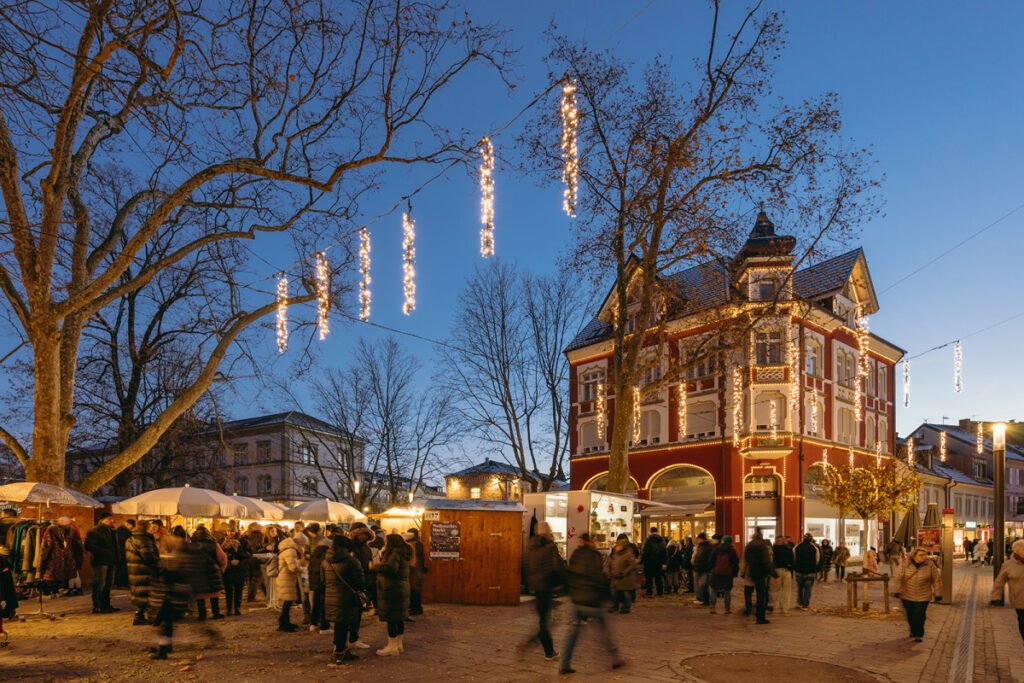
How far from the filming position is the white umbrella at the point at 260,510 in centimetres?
2122

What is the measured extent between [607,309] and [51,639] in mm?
32245

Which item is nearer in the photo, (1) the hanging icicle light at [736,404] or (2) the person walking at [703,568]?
(2) the person walking at [703,568]

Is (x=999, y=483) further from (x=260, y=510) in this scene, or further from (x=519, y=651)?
(x=260, y=510)

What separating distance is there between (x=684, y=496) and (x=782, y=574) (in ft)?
73.0

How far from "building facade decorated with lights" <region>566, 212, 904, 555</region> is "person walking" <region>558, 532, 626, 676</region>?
2383cm

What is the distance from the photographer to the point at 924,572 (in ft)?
39.0

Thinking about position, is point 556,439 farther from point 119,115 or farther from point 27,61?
point 27,61

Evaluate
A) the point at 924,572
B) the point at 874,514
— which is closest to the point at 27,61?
the point at 924,572

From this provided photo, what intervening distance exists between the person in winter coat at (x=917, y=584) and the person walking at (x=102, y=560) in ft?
42.0

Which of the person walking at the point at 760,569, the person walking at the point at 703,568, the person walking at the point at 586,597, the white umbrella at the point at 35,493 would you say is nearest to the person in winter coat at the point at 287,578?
the person walking at the point at 586,597

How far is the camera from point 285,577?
38.9 ft

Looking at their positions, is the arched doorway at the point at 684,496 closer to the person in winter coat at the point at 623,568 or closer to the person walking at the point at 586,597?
the person in winter coat at the point at 623,568

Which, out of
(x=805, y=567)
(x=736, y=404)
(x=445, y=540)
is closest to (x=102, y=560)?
(x=445, y=540)

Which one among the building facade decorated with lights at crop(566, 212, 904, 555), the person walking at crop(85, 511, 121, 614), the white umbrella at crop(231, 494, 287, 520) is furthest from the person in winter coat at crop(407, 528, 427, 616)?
the building facade decorated with lights at crop(566, 212, 904, 555)
